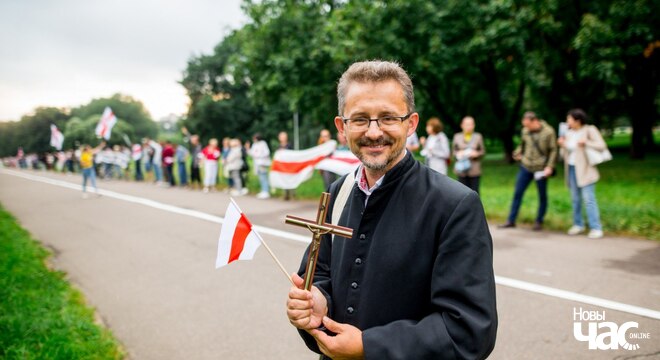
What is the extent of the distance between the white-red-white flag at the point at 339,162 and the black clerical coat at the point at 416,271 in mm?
8722

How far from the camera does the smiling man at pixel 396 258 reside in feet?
4.36


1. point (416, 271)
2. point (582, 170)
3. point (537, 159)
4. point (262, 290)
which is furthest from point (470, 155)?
point (416, 271)

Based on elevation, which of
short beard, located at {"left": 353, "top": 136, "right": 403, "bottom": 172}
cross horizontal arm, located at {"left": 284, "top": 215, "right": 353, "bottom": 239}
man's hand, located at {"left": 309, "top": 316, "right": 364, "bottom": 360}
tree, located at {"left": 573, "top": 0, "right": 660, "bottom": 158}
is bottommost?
man's hand, located at {"left": 309, "top": 316, "right": 364, "bottom": 360}

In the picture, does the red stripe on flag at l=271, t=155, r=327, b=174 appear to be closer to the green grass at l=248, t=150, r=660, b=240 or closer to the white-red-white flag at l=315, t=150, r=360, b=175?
the white-red-white flag at l=315, t=150, r=360, b=175

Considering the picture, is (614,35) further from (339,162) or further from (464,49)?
(339,162)

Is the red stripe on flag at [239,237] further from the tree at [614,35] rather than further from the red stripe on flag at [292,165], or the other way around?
the tree at [614,35]

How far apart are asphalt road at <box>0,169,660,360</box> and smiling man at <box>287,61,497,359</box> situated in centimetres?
216

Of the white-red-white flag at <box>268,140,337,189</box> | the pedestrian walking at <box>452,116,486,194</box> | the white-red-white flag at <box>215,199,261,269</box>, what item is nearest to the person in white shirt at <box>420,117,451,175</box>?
the pedestrian walking at <box>452,116,486,194</box>

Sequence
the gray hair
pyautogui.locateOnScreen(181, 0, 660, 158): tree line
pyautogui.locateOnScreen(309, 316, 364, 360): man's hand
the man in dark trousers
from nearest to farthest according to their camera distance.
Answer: pyautogui.locateOnScreen(309, 316, 364, 360): man's hand
the gray hair
the man in dark trousers
pyautogui.locateOnScreen(181, 0, 660, 158): tree line

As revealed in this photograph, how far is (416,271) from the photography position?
1468 millimetres

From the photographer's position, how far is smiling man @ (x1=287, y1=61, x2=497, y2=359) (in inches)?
52.4

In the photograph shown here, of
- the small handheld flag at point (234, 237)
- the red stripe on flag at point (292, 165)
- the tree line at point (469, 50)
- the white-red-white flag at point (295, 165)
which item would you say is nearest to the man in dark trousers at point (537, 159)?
the tree line at point (469, 50)

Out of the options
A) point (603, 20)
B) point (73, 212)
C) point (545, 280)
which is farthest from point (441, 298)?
point (603, 20)

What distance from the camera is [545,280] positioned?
16.0 feet
